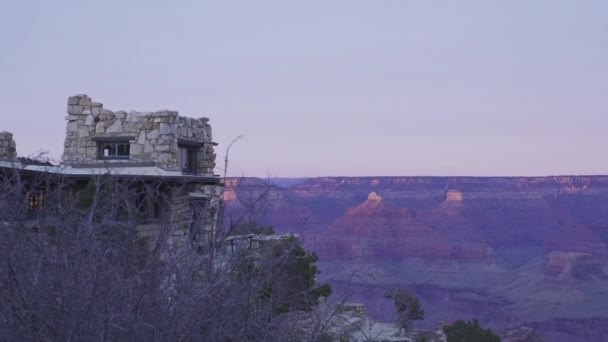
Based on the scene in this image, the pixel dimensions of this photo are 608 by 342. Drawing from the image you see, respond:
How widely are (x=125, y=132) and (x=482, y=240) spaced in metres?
70.9

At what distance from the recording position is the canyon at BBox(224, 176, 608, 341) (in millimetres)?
53688

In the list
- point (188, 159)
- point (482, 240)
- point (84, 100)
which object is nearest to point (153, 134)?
point (188, 159)

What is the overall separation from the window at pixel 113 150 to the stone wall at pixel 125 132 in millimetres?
193

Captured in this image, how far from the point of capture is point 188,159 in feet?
59.9

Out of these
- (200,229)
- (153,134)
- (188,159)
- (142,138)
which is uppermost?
(153,134)

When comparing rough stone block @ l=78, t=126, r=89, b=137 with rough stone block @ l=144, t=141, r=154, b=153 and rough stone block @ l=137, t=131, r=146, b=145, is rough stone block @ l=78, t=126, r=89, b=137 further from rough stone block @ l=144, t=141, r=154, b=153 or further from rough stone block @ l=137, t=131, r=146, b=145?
rough stone block @ l=144, t=141, r=154, b=153

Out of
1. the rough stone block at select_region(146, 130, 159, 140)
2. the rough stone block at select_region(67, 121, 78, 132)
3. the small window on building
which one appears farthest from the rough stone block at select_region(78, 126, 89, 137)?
the small window on building

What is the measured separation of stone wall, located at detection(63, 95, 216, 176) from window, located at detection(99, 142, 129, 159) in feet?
0.63

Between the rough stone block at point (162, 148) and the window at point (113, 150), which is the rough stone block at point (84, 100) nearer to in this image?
the window at point (113, 150)

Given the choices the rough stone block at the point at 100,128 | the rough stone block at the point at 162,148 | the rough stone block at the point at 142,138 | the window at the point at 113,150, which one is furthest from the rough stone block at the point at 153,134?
the rough stone block at the point at 100,128

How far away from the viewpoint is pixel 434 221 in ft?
271

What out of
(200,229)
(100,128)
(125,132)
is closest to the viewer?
(200,229)

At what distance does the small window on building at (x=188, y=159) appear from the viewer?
17.8 meters

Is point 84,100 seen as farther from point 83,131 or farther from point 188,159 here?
point 188,159
